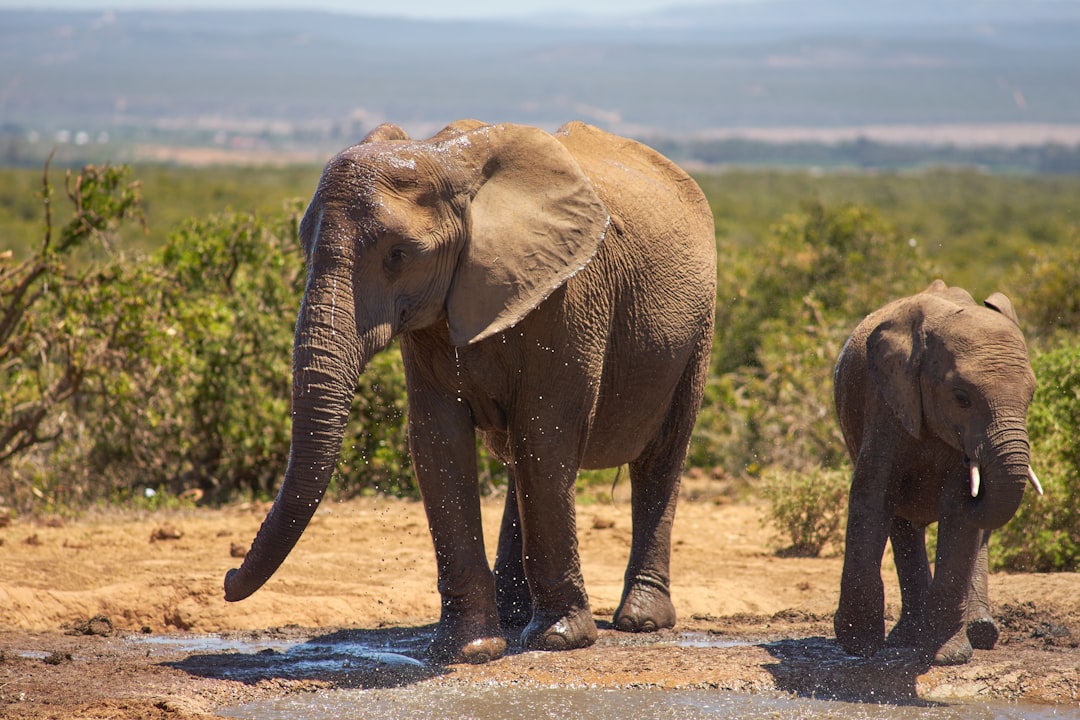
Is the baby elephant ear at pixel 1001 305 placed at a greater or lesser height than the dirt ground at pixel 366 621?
greater

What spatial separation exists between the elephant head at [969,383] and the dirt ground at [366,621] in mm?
978

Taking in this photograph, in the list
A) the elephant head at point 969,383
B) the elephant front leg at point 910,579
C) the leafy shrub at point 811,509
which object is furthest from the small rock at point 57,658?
the leafy shrub at point 811,509

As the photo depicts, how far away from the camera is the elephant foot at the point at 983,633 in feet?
21.4

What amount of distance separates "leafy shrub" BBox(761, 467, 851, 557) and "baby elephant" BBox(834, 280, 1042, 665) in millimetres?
2454

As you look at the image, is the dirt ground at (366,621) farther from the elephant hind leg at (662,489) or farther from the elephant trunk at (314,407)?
the elephant trunk at (314,407)

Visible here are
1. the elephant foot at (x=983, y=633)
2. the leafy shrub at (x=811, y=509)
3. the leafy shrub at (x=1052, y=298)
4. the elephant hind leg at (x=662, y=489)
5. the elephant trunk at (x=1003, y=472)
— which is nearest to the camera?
the elephant trunk at (x=1003, y=472)

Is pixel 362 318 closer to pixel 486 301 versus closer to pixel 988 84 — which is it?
pixel 486 301

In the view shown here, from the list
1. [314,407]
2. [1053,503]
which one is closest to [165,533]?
[314,407]

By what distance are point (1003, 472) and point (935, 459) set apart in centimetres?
61

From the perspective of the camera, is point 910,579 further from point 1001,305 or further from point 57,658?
point 57,658

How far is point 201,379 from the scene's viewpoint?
34.7 feet

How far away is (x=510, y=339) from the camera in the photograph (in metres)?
6.11

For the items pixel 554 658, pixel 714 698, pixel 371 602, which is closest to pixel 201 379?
pixel 371 602

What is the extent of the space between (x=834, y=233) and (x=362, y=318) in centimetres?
980
